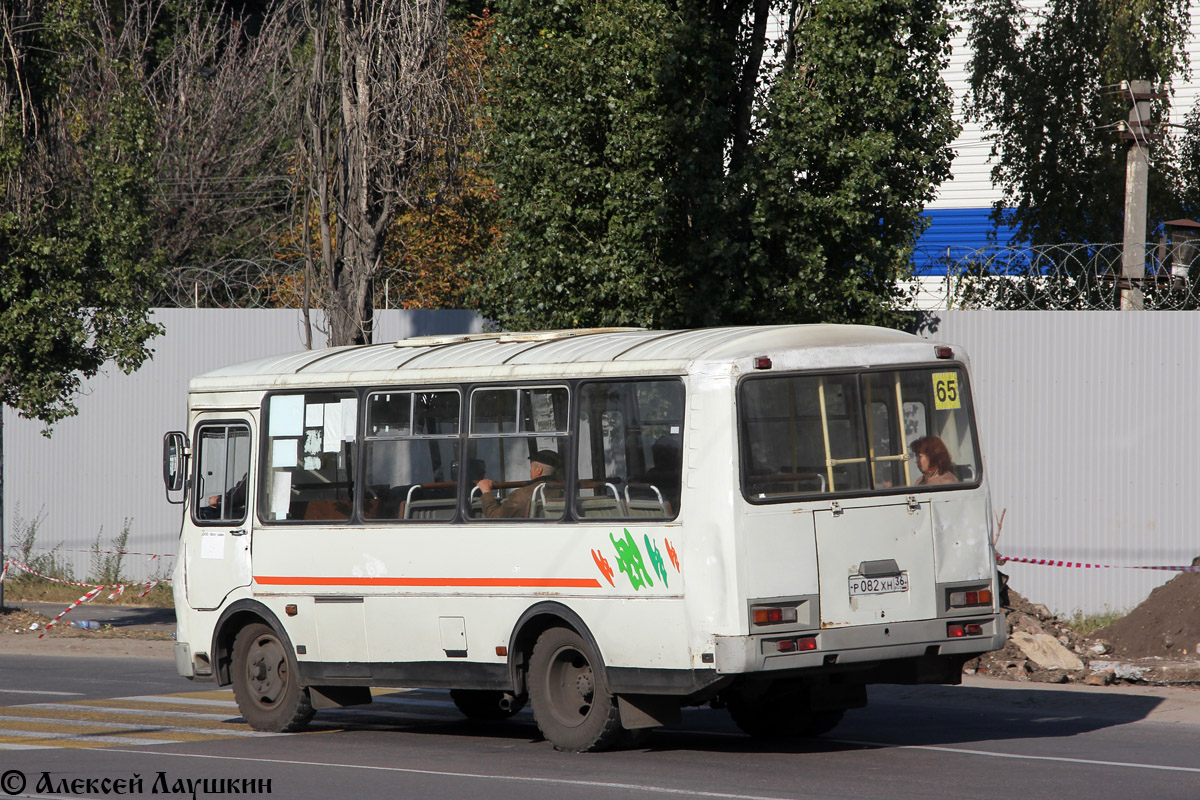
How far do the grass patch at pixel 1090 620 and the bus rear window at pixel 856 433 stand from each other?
23.3ft

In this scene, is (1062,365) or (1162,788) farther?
(1062,365)

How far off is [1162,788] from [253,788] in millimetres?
5161

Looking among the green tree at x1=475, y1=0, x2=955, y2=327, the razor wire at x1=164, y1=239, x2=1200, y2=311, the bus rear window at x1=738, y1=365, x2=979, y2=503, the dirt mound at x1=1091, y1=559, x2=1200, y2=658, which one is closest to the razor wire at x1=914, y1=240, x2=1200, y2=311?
the razor wire at x1=164, y1=239, x2=1200, y2=311

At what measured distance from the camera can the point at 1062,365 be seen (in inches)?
708

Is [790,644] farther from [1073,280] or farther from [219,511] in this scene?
[1073,280]

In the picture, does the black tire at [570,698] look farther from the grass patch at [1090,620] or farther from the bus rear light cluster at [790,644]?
the grass patch at [1090,620]

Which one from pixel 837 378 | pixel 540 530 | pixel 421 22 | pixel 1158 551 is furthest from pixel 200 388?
pixel 1158 551

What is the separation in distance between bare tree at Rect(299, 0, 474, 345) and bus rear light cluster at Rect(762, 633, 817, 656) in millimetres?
10515

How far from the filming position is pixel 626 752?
10898 millimetres

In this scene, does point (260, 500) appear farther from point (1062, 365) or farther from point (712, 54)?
point (1062, 365)

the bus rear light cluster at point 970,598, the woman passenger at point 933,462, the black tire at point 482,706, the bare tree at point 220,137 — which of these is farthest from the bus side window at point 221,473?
the bare tree at point 220,137

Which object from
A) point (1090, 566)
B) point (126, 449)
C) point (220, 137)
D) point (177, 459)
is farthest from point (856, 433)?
point (220, 137)

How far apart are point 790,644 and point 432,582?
113 inches

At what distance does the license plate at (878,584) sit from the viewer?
33.1ft
